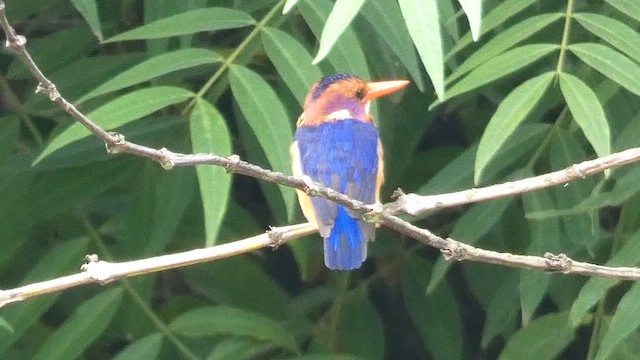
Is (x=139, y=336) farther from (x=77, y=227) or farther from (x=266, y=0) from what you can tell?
(x=266, y=0)

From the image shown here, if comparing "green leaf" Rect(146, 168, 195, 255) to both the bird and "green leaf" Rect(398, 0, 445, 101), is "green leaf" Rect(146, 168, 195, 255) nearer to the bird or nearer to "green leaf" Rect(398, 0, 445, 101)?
the bird

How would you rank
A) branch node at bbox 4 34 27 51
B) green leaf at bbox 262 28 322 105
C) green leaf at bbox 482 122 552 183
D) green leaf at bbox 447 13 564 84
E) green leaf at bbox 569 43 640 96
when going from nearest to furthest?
branch node at bbox 4 34 27 51
green leaf at bbox 569 43 640 96
green leaf at bbox 447 13 564 84
green leaf at bbox 262 28 322 105
green leaf at bbox 482 122 552 183

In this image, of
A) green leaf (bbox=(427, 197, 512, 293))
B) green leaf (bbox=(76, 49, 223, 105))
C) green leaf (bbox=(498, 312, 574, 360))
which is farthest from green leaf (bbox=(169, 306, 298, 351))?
green leaf (bbox=(76, 49, 223, 105))

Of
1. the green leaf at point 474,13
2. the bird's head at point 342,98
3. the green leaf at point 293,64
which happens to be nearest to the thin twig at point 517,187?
the green leaf at point 474,13

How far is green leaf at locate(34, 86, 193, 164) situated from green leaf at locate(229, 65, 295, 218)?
105mm

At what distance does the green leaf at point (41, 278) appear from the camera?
244cm

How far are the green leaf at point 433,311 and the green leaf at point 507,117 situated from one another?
3.95 feet

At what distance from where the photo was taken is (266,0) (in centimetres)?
233

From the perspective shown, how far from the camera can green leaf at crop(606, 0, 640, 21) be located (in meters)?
1.93

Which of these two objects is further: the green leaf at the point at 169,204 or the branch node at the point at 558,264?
the green leaf at the point at 169,204

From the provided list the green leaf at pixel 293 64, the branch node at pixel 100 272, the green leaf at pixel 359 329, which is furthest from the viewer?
the green leaf at pixel 359 329

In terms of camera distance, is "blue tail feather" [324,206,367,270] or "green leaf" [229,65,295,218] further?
"blue tail feather" [324,206,367,270]

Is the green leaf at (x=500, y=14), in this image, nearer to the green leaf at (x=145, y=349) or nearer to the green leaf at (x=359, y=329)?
the green leaf at (x=145, y=349)

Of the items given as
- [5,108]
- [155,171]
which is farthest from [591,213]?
[5,108]
